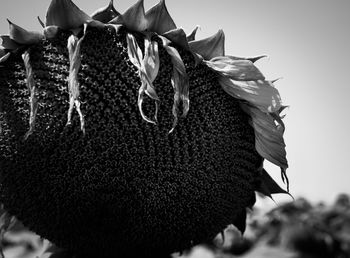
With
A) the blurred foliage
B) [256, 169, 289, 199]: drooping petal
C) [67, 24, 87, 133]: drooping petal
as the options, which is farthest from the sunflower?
the blurred foliage

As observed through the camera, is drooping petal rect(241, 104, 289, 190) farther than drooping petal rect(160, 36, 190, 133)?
Yes

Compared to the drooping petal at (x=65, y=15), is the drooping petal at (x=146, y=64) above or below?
below

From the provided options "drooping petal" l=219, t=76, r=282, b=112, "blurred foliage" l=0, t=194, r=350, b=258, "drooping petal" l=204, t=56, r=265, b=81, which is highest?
"drooping petal" l=204, t=56, r=265, b=81

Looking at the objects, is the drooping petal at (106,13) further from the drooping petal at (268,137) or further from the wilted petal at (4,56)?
the drooping petal at (268,137)

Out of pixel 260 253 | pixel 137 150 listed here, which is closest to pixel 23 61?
pixel 137 150

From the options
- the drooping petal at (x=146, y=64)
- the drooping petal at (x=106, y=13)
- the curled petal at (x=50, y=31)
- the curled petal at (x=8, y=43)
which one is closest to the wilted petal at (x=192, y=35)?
the drooping petal at (x=146, y=64)

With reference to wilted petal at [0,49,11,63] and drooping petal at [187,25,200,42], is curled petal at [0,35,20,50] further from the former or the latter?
drooping petal at [187,25,200,42]

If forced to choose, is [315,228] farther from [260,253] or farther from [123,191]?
[123,191]
